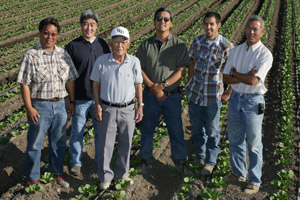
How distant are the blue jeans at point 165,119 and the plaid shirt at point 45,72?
147cm

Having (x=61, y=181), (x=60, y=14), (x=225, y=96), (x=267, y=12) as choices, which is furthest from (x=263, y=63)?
(x=60, y=14)

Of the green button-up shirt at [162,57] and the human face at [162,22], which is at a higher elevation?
the human face at [162,22]

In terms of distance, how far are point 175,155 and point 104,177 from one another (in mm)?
1471

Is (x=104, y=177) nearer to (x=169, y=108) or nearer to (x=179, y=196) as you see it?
(x=179, y=196)

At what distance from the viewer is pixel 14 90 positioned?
401 inches

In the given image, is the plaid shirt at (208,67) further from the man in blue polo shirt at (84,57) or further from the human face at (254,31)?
the man in blue polo shirt at (84,57)

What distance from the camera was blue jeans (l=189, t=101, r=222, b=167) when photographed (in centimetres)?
516

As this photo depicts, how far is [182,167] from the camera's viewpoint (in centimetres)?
575

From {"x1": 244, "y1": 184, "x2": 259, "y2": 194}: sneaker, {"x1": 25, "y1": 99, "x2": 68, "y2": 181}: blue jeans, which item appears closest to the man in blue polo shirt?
{"x1": 25, "y1": 99, "x2": 68, "y2": 181}: blue jeans

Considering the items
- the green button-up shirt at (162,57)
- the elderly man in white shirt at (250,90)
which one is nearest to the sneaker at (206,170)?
the elderly man in white shirt at (250,90)

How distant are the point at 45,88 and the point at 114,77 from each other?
42.7 inches

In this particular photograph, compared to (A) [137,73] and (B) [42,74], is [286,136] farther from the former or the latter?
(B) [42,74]

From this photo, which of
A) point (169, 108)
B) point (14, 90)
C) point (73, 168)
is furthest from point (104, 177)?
point (14, 90)

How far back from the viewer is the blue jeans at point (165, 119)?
Answer: 5.38 meters
